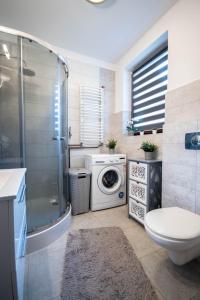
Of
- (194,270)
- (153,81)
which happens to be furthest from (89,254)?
(153,81)

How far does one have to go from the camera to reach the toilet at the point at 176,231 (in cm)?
101

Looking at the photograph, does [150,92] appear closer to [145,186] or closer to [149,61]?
[149,61]

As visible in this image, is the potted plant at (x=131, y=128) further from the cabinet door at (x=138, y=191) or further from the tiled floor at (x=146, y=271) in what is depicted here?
the tiled floor at (x=146, y=271)

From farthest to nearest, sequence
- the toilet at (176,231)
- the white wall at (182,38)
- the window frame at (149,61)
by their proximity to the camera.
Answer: the window frame at (149,61) < the white wall at (182,38) < the toilet at (176,231)

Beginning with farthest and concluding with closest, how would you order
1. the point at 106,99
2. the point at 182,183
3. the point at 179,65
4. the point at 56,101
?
the point at 106,99 < the point at 56,101 < the point at 179,65 < the point at 182,183

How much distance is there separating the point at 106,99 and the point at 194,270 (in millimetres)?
2726

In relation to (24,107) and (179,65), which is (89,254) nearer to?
(24,107)

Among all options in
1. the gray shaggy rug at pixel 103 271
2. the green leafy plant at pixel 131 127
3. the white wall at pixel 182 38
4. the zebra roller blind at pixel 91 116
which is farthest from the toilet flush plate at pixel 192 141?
the zebra roller blind at pixel 91 116

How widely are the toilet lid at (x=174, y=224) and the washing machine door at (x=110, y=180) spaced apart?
110 cm

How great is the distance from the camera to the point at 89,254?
1.42 meters

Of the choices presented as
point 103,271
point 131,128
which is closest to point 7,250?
point 103,271

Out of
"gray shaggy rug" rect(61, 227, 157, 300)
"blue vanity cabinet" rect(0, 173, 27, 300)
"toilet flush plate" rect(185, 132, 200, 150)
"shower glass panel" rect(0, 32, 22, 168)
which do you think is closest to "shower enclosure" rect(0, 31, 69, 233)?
"shower glass panel" rect(0, 32, 22, 168)

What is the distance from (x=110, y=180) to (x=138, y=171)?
71cm

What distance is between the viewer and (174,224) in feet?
3.72
